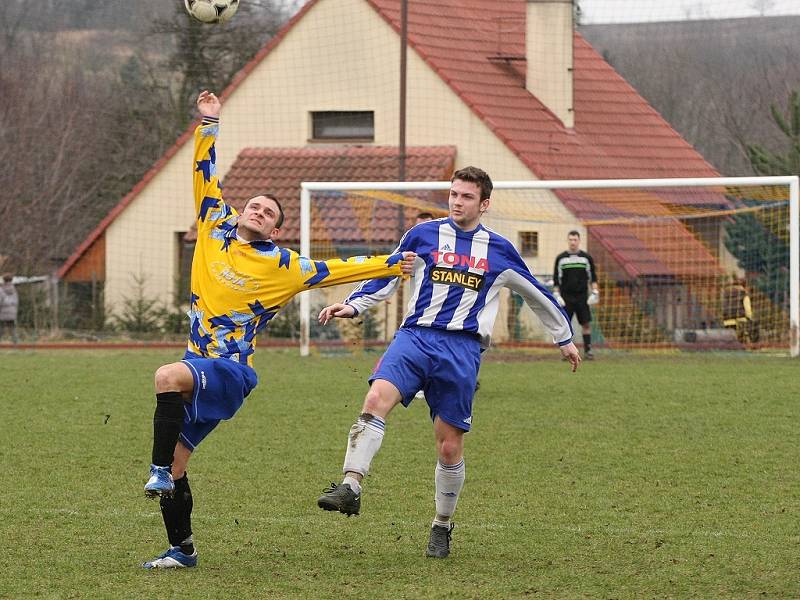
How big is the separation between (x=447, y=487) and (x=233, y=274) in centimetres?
146

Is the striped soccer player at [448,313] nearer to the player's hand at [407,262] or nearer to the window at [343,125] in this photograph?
the player's hand at [407,262]

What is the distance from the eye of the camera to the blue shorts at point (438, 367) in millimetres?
6340

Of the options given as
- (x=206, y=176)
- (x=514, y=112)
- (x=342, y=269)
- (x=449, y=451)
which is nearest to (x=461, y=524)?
(x=449, y=451)

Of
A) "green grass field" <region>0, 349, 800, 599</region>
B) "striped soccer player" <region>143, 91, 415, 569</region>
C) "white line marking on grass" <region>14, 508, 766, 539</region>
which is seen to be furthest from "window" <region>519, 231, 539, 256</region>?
"striped soccer player" <region>143, 91, 415, 569</region>

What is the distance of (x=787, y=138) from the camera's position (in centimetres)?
2536

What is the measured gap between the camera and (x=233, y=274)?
6.24 metres

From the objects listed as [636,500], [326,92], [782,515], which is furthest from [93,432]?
[326,92]

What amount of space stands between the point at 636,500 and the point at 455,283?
7.35ft

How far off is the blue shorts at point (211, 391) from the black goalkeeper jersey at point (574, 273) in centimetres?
1249

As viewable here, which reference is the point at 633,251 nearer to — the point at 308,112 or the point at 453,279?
the point at 308,112

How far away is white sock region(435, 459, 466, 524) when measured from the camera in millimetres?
6594

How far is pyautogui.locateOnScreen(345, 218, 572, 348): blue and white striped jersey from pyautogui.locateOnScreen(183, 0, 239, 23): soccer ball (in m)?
3.94

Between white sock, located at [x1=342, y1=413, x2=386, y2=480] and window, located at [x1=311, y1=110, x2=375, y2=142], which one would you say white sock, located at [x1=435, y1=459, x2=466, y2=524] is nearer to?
white sock, located at [x1=342, y1=413, x2=386, y2=480]

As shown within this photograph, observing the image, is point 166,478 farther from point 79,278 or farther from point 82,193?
point 82,193
